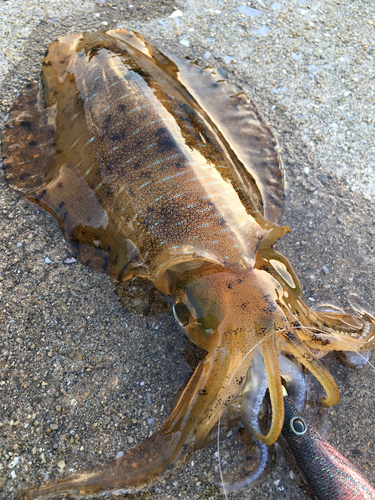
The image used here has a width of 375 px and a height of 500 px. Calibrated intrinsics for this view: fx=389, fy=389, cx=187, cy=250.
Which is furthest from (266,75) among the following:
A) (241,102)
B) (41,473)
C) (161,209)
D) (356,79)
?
(41,473)

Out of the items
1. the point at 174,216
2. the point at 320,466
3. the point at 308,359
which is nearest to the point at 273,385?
the point at 308,359

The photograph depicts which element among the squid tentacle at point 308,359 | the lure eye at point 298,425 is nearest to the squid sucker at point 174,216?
the squid tentacle at point 308,359

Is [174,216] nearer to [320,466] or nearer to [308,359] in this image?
[308,359]

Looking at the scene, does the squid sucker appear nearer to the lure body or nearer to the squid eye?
the squid eye

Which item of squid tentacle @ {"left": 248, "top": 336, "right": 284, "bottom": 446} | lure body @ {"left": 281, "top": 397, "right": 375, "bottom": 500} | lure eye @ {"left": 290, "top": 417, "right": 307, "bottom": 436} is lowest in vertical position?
lure body @ {"left": 281, "top": 397, "right": 375, "bottom": 500}

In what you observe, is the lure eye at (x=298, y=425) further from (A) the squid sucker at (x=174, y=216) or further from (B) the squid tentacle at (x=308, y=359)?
(B) the squid tentacle at (x=308, y=359)

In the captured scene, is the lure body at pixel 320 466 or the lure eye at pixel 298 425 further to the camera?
the lure eye at pixel 298 425

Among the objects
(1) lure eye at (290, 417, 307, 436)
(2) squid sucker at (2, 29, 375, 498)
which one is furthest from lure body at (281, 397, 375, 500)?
(2) squid sucker at (2, 29, 375, 498)
